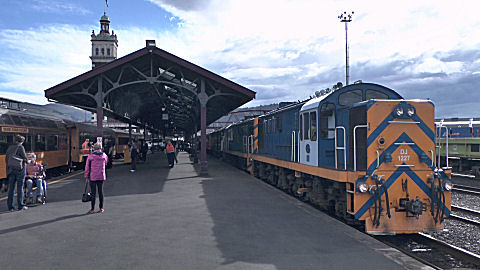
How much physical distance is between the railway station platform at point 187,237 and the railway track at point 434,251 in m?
0.93

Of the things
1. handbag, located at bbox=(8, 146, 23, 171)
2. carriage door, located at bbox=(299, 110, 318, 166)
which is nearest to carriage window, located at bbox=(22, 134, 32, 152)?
handbag, located at bbox=(8, 146, 23, 171)

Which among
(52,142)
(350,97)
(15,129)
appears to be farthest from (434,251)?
(52,142)

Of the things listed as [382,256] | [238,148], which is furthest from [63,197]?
[238,148]

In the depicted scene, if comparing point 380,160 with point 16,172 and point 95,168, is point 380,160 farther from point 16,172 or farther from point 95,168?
point 16,172

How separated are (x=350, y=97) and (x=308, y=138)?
1620 millimetres

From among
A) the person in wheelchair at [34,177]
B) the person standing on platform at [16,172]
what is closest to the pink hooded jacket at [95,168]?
the person standing on platform at [16,172]

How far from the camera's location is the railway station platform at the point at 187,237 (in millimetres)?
5473

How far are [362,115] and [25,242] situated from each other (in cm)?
693

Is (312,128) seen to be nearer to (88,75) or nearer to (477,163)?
(88,75)

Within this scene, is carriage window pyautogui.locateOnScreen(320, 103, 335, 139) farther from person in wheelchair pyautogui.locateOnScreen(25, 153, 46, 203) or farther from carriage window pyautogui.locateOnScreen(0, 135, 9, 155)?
carriage window pyautogui.locateOnScreen(0, 135, 9, 155)

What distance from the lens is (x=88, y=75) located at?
17.9m

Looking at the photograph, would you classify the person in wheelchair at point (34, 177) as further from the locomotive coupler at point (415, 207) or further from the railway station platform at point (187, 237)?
the locomotive coupler at point (415, 207)

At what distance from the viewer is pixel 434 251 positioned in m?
7.04

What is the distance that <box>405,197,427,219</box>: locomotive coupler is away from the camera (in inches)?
290
